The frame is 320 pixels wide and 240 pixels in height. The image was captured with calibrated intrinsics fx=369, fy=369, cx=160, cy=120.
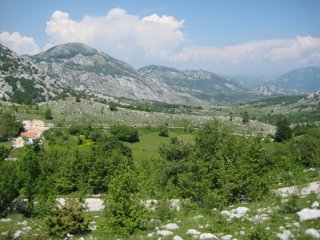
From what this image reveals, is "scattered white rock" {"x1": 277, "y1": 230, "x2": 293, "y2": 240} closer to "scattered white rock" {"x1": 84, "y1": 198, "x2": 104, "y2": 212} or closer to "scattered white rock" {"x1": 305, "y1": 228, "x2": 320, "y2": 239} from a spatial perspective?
"scattered white rock" {"x1": 305, "y1": 228, "x2": 320, "y2": 239}

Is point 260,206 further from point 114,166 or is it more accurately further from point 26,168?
point 114,166

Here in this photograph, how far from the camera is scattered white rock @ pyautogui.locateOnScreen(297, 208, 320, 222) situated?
2092cm

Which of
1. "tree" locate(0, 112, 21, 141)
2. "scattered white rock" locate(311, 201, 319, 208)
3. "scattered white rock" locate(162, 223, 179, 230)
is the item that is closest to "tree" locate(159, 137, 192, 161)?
"scattered white rock" locate(162, 223, 179, 230)

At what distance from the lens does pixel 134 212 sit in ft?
84.1

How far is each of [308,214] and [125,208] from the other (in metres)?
11.9

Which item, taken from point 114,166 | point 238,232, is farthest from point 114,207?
point 114,166

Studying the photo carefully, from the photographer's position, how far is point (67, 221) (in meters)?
26.0

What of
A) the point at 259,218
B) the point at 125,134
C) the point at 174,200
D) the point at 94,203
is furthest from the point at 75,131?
the point at 259,218

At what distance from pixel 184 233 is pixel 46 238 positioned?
915cm

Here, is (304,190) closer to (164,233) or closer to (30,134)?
(164,233)

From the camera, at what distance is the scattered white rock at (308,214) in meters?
20.9

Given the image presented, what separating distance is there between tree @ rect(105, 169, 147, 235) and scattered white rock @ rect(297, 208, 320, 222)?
1026 centimetres

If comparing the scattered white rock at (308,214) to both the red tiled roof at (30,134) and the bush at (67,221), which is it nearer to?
the bush at (67,221)

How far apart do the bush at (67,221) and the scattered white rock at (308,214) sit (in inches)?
577
